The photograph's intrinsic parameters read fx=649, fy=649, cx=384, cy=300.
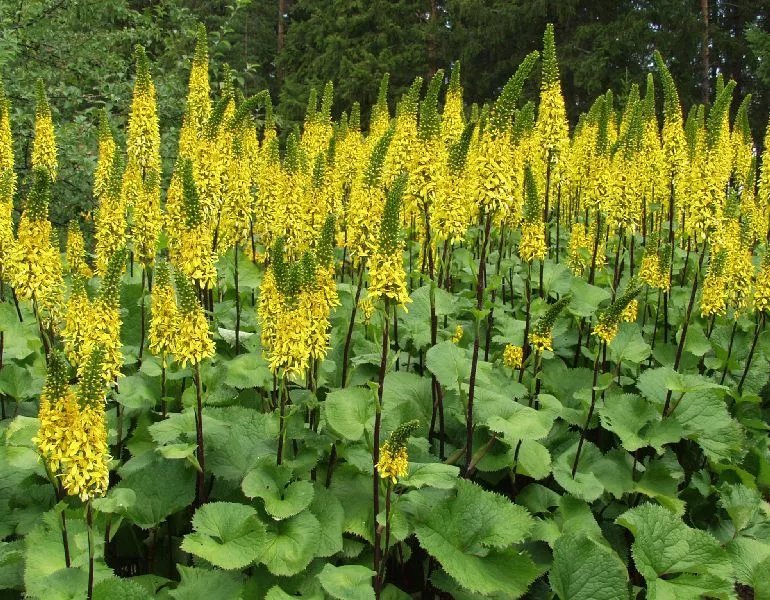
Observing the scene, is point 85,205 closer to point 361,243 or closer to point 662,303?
point 361,243

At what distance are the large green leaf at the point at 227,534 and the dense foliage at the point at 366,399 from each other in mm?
11

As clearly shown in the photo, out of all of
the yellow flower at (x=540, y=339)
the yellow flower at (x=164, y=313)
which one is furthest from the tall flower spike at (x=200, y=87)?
the yellow flower at (x=540, y=339)

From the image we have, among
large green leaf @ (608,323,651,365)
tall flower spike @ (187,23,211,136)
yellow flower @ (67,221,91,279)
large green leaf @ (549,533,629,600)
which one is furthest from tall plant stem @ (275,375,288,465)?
tall flower spike @ (187,23,211,136)

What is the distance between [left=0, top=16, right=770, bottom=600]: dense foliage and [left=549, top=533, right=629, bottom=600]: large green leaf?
0.01m

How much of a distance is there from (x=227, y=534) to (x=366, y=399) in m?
0.98

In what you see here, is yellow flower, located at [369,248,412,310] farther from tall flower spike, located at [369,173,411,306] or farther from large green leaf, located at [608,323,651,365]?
large green leaf, located at [608,323,651,365]

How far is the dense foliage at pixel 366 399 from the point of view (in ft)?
10.0

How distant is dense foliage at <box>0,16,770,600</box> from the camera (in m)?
3.05

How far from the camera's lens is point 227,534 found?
302 cm

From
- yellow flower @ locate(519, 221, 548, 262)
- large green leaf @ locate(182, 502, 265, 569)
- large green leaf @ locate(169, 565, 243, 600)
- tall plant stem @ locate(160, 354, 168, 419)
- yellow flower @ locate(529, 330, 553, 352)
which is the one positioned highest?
yellow flower @ locate(519, 221, 548, 262)

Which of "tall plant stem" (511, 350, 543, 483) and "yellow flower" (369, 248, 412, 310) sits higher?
"yellow flower" (369, 248, 412, 310)

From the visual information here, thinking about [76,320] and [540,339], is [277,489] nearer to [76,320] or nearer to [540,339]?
[76,320]

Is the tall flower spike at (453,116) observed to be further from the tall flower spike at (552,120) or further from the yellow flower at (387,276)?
the yellow flower at (387,276)

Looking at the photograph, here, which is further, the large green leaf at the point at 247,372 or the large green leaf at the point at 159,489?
the large green leaf at the point at 247,372
